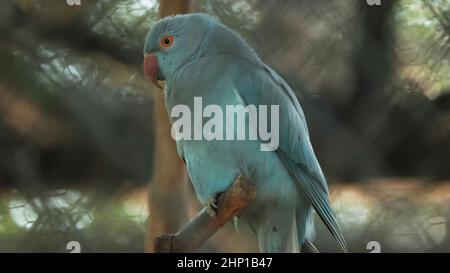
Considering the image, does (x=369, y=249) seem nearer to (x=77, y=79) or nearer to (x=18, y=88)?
(x=77, y=79)

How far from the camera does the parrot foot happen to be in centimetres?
112

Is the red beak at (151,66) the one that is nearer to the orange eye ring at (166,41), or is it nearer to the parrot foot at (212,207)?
the orange eye ring at (166,41)

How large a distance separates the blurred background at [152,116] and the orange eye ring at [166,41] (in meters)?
0.18

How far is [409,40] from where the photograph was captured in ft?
5.46

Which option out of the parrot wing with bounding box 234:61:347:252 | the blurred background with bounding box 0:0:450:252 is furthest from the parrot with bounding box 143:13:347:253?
the blurred background with bounding box 0:0:450:252

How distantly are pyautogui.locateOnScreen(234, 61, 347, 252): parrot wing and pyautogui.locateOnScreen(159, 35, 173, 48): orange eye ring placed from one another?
0.50 ft

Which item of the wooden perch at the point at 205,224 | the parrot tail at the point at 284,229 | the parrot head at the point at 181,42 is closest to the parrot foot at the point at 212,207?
the wooden perch at the point at 205,224

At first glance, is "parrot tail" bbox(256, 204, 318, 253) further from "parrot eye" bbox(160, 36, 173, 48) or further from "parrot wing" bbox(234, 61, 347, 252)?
"parrot eye" bbox(160, 36, 173, 48)

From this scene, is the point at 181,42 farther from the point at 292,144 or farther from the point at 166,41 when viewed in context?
the point at 292,144

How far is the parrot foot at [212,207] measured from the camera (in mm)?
1118

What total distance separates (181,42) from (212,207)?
1.19 feet

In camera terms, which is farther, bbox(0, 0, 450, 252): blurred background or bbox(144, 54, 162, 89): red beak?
bbox(0, 0, 450, 252): blurred background

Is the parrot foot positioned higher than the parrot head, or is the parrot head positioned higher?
the parrot head
